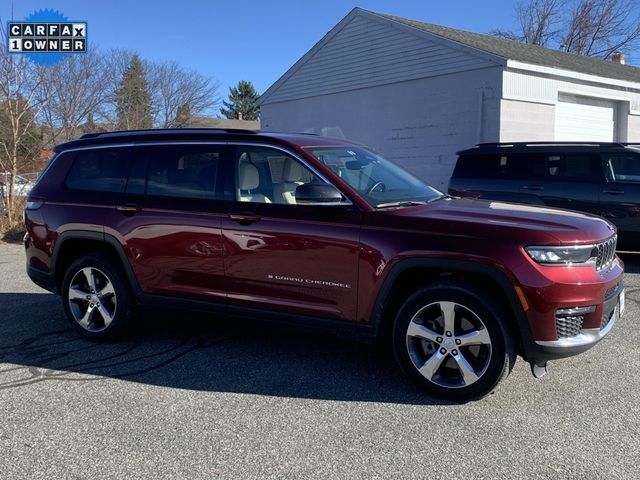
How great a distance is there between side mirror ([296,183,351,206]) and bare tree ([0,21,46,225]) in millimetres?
11618

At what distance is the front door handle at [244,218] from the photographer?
175 inches

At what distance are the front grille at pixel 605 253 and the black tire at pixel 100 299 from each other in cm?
373

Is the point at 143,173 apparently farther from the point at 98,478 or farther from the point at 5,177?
the point at 5,177

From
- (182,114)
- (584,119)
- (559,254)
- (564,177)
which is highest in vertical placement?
(182,114)

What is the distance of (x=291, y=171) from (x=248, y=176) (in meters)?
0.36

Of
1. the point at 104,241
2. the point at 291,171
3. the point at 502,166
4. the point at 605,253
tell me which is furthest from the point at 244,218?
the point at 502,166

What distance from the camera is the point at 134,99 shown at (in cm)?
3609

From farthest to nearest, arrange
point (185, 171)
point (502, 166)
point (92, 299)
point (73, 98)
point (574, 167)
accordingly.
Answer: point (73, 98) → point (502, 166) → point (574, 167) → point (92, 299) → point (185, 171)

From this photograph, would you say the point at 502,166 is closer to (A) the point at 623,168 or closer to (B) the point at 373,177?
(A) the point at 623,168

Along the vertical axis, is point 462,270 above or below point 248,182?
below

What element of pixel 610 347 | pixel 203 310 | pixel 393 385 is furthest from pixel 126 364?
pixel 610 347

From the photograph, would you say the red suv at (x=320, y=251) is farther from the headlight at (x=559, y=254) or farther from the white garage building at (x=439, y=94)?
the white garage building at (x=439, y=94)

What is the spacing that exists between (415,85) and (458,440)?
45.2 ft

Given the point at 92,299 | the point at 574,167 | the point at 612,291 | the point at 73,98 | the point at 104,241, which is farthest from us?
the point at 73,98
